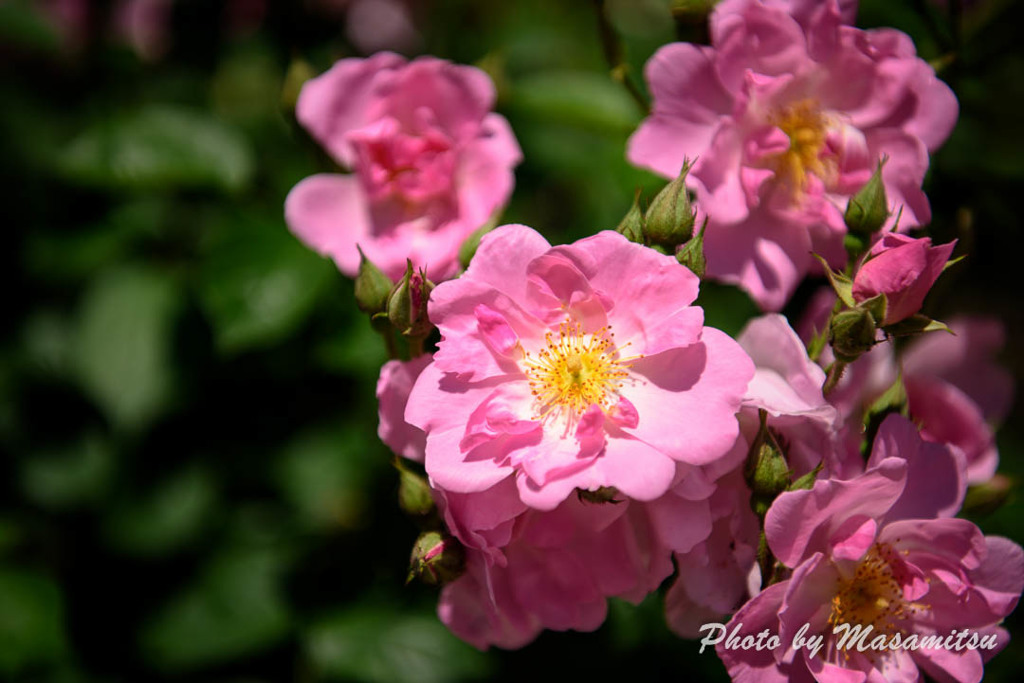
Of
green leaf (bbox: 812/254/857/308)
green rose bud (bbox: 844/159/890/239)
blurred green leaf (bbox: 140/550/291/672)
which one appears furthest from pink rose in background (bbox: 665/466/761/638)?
blurred green leaf (bbox: 140/550/291/672)

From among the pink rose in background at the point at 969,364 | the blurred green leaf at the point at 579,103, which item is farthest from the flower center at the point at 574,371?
the pink rose in background at the point at 969,364

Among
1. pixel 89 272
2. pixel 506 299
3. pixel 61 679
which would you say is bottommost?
pixel 61 679

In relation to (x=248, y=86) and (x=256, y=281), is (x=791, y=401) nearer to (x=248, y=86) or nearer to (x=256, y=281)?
(x=256, y=281)

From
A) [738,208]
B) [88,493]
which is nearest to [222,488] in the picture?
[88,493]

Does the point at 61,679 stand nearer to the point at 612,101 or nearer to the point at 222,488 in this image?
the point at 222,488

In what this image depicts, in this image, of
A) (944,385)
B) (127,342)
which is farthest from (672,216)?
(127,342)
